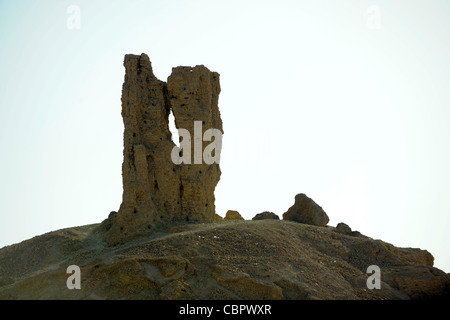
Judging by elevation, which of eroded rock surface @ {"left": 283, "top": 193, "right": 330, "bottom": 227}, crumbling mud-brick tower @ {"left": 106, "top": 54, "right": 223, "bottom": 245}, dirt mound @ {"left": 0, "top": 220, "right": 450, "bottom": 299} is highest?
crumbling mud-brick tower @ {"left": 106, "top": 54, "right": 223, "bottom": 245}

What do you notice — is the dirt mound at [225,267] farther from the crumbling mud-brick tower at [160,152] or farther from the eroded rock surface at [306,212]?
the eroded rock surface at [306,212]

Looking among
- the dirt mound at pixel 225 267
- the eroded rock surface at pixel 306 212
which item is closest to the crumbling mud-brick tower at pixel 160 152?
the dirt mound at pixel 225 267

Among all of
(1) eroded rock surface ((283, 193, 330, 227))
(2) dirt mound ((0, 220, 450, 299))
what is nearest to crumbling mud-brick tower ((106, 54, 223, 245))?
(2) dirt mound ((0, 220, 450, 299))

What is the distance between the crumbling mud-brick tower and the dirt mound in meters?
1.44

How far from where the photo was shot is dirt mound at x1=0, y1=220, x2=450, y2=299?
46.8ft

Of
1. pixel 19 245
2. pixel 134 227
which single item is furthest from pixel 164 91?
pixel 19 245

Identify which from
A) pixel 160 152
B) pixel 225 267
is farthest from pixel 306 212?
Result: pixel 225 267

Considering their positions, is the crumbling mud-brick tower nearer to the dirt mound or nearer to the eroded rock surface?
the dirt mound

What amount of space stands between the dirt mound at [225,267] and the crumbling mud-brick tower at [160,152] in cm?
144

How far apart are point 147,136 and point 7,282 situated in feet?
24.2
